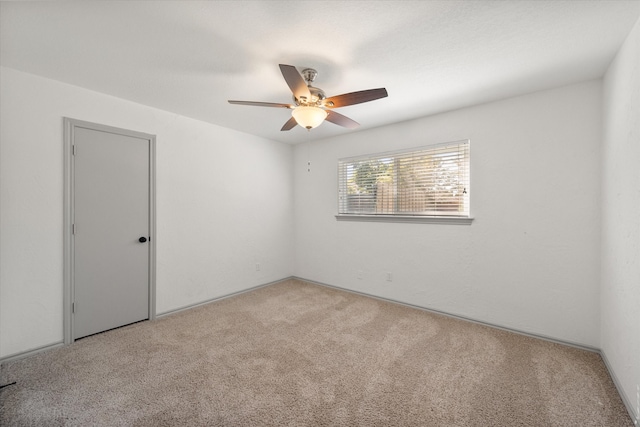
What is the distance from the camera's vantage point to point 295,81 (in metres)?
1.83

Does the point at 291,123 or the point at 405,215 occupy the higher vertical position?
the point at 291,123

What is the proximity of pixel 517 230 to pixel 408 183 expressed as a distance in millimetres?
1293

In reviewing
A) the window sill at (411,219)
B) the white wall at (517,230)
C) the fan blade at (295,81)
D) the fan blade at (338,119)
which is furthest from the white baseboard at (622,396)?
the fan blade at (295,81)

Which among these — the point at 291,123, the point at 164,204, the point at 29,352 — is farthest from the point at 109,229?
the point at 291,123

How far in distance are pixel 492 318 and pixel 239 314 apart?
2.85 metres

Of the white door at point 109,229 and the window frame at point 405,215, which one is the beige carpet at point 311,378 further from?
the window frame at point 405,215

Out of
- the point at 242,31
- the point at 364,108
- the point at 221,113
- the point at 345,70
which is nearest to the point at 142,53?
the point at 242,31

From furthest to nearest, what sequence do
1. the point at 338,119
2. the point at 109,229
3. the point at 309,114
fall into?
the point at 109,229
the point at 338,119
the point at 309,114

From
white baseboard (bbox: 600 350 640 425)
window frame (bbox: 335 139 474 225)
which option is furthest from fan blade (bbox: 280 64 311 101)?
white baseboard (bbox: 600 350 640 425)

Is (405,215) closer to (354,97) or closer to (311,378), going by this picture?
(354,97)

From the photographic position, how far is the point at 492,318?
112 inches

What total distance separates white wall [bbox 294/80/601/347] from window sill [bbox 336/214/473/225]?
7 centimetres

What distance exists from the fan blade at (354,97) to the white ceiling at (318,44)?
28 centimetres

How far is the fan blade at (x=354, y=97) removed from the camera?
195cm
